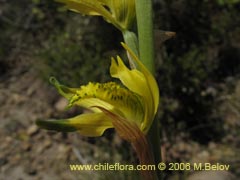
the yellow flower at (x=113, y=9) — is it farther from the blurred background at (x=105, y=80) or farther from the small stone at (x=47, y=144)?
the small stone at (x=47, y=144)

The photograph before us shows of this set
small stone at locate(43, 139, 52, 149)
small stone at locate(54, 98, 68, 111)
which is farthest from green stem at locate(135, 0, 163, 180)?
small stone at locate(54, 98, 68, 111)

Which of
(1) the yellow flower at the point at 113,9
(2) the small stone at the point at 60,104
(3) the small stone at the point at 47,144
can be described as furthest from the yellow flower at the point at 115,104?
(2) the small stone at the point at 60,104

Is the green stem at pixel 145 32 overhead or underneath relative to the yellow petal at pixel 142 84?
overhead

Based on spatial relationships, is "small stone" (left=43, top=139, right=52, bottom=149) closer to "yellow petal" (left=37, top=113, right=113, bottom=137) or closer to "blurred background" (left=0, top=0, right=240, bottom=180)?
"blurred background" (left=0, top=0, right=240, bottom=180)

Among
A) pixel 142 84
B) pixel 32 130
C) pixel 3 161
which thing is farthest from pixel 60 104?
pixel 142 84

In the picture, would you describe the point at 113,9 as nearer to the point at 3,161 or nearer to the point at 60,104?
the point at 3,161

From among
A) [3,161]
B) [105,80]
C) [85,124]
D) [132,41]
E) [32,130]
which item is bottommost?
[3,161]

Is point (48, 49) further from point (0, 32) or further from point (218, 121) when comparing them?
point (218, 121)

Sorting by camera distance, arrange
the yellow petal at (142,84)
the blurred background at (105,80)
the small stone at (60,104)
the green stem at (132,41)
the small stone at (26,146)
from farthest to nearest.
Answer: the small stone at (60,104)
the small stone at (26,146)
the blurred background at (105,80)
the green stem at (132,41)
the yellow petal at (142,84)
